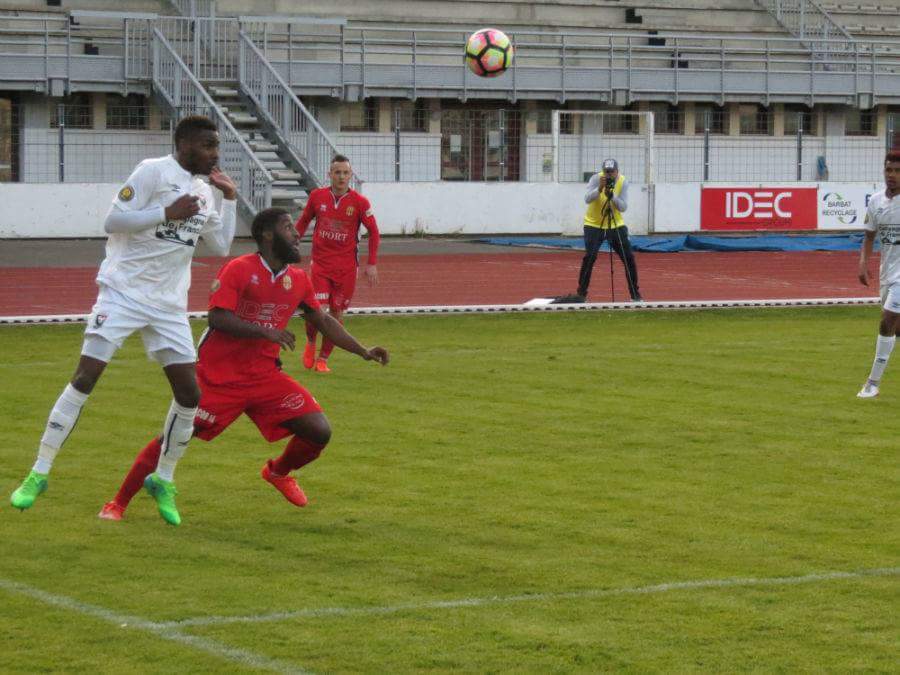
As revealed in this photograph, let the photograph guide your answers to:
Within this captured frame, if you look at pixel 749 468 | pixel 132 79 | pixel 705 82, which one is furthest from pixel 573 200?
pixel 749 468

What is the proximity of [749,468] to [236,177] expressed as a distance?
24.8 metres

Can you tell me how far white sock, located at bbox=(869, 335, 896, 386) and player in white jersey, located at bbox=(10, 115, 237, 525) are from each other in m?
6.59

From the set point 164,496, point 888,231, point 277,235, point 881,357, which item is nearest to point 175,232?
point 277,235

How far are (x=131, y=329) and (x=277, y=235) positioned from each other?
837mm

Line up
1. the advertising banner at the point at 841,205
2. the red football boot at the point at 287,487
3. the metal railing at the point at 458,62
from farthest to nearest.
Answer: the advertising banner at the point at 841,205 → the metal railing at the point at 458,62 → the red football boot at the point at 287,487

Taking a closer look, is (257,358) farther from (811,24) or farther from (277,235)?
(811,24)

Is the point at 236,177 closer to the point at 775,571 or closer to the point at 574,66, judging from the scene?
the point at 574,66

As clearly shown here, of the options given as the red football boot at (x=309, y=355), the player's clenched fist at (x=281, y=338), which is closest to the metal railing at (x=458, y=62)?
the red football boot at (x=309, y=355)

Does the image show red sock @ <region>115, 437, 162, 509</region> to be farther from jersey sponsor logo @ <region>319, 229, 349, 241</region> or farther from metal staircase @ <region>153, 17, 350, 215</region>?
metal staircase @ <region>153, 17, 350, 215</region>

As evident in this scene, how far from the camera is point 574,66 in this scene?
40312 millimetres

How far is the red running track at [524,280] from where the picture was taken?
73.8 feet

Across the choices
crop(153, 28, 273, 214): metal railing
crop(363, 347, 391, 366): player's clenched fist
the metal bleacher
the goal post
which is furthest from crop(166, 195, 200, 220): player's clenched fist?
the goal post

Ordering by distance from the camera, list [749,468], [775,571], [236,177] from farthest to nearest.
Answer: [236,177], [749,468], [775,571]

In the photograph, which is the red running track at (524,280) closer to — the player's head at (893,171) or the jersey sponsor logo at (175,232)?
the player's head at (893,171)
